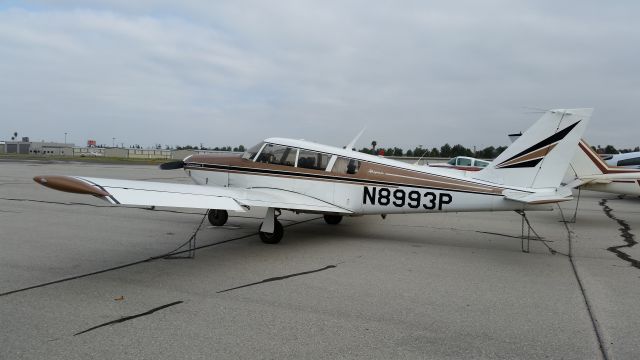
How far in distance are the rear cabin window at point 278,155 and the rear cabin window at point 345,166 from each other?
3.03ft

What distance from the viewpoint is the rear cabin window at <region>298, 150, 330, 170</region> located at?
29.0ft

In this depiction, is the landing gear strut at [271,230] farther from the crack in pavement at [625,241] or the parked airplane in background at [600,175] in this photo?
the parked airplane in background at [600,175]

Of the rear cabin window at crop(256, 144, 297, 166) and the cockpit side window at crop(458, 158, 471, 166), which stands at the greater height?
the cockpit side window at crop(458, 158, 471, 166)

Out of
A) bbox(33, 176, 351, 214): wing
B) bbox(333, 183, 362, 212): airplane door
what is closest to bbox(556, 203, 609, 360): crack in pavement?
bbox(333, 183, 362, 212): airplane door

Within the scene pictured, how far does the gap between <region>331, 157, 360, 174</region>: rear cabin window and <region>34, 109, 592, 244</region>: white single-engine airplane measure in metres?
0.02

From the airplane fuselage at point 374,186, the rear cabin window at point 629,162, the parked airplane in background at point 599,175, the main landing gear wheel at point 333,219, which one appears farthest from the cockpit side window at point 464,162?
the airplane fuselage at point 374,186

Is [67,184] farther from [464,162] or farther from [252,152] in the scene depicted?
[464,162]

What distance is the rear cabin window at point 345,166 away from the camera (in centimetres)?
870

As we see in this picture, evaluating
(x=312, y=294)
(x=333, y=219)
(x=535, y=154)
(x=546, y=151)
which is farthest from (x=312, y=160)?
(x=546, y=151)

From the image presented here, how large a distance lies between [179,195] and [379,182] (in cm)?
379

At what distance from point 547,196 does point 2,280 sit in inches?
328

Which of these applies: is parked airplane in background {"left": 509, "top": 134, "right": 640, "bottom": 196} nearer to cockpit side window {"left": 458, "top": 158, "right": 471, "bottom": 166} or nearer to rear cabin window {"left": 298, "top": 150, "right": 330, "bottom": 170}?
rear cabin window {"left": 298, "top": 150, "right": 330, "bottom": 170}

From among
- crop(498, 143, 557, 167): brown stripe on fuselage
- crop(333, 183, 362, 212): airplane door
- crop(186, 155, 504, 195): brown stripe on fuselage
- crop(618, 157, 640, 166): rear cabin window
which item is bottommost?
crop(333, 183, 362, 212): airplane door

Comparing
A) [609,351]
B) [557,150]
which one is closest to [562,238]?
[557,150]
